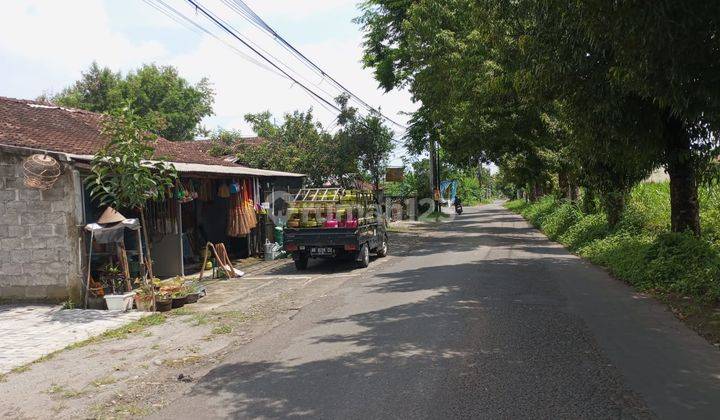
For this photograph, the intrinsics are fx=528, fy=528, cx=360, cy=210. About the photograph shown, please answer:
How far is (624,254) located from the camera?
39.7ft

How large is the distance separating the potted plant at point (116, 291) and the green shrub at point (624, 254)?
362 inches

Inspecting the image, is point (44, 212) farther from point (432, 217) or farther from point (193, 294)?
point (432, 217)

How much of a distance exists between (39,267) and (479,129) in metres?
15.2

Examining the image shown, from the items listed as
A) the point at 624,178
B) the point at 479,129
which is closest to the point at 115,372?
the point at 624,178

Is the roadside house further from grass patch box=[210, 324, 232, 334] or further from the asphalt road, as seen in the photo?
the asphalt road

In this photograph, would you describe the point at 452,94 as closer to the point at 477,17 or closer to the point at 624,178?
the point at 624,178

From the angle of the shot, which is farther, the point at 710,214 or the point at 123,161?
the point at 710,214

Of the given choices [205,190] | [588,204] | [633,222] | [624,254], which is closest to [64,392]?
[205,190]

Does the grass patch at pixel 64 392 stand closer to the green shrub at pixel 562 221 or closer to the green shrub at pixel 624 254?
the green shrub at pixel 624 254

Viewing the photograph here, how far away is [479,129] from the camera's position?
19.9 m

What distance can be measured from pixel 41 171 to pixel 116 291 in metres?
2.42

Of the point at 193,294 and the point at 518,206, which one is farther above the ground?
the point at 518,206

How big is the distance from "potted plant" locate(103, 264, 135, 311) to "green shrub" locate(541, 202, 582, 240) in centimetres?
1564

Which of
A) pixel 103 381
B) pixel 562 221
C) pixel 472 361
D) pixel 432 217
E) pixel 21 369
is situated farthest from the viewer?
pixel 432 217
